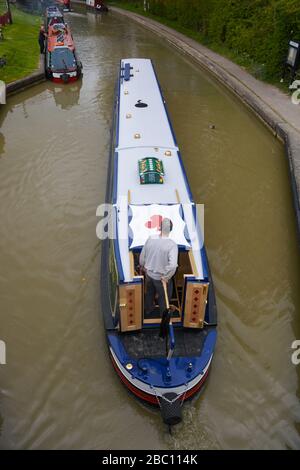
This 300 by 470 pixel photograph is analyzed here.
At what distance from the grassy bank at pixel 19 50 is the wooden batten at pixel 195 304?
15.6 meters

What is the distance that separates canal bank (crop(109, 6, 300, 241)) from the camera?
12391 mm

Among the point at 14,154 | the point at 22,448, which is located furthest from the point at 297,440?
the point at 14,154

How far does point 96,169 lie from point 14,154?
9.81 ft

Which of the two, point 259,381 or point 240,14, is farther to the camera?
point 240,14

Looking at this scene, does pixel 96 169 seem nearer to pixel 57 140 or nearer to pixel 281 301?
pixel 57 140

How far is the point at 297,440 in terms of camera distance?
5.96 metres

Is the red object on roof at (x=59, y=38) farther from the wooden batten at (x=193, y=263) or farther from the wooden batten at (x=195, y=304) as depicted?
the wooden batten at (x=195, y=304)

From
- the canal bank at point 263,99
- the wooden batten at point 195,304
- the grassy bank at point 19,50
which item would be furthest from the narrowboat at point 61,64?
the wooden batten at point 195,304

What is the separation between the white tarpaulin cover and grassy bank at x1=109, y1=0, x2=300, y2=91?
13.0 metres

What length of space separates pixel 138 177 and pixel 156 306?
10.3 ft

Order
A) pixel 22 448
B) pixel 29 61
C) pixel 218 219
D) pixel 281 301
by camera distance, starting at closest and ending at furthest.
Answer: pixel 22 448, pixel 281 301, pixel 218 219, pixel 29 61

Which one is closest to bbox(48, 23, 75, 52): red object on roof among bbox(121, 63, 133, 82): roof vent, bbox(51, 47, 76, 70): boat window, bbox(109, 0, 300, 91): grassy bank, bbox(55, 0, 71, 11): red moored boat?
bbox(51, 47, 76, 70): boat window

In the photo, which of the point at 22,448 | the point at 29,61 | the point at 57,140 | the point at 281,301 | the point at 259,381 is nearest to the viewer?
the point at 22,448

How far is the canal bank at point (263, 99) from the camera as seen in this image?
40.7ft
